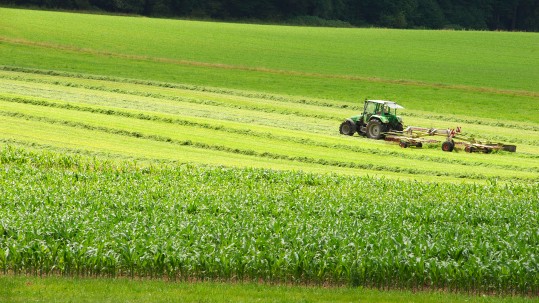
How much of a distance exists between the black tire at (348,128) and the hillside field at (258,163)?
48 centimetres

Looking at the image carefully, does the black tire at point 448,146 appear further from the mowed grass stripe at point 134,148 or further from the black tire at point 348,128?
the mowed grass stripe at point 134,148

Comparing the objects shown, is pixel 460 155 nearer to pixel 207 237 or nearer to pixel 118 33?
pixel 207 237

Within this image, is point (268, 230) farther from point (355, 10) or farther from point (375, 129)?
point (355, 10)

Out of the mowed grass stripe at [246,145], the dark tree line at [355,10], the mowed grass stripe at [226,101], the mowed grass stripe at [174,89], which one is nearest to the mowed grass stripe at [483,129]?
the mowed grass stripe at [226,101]

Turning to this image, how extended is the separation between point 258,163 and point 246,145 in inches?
149

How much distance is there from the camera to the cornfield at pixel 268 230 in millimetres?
19078

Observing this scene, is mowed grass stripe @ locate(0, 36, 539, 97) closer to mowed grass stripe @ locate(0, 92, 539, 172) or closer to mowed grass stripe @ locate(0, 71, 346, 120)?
mowed grass stripe @ locate(0, 71, 346, 120)

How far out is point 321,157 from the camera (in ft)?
126

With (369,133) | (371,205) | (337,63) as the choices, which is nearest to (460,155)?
(369,133)

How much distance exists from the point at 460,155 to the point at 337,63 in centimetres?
3971

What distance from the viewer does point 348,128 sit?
1773 inches

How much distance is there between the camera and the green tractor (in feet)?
144

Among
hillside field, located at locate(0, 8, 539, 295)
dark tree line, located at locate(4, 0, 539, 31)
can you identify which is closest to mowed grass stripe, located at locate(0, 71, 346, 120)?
hillside field, located at locate(0, 8, 539, 295)

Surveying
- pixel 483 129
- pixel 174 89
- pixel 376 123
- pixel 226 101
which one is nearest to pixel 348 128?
pixel 376 123
